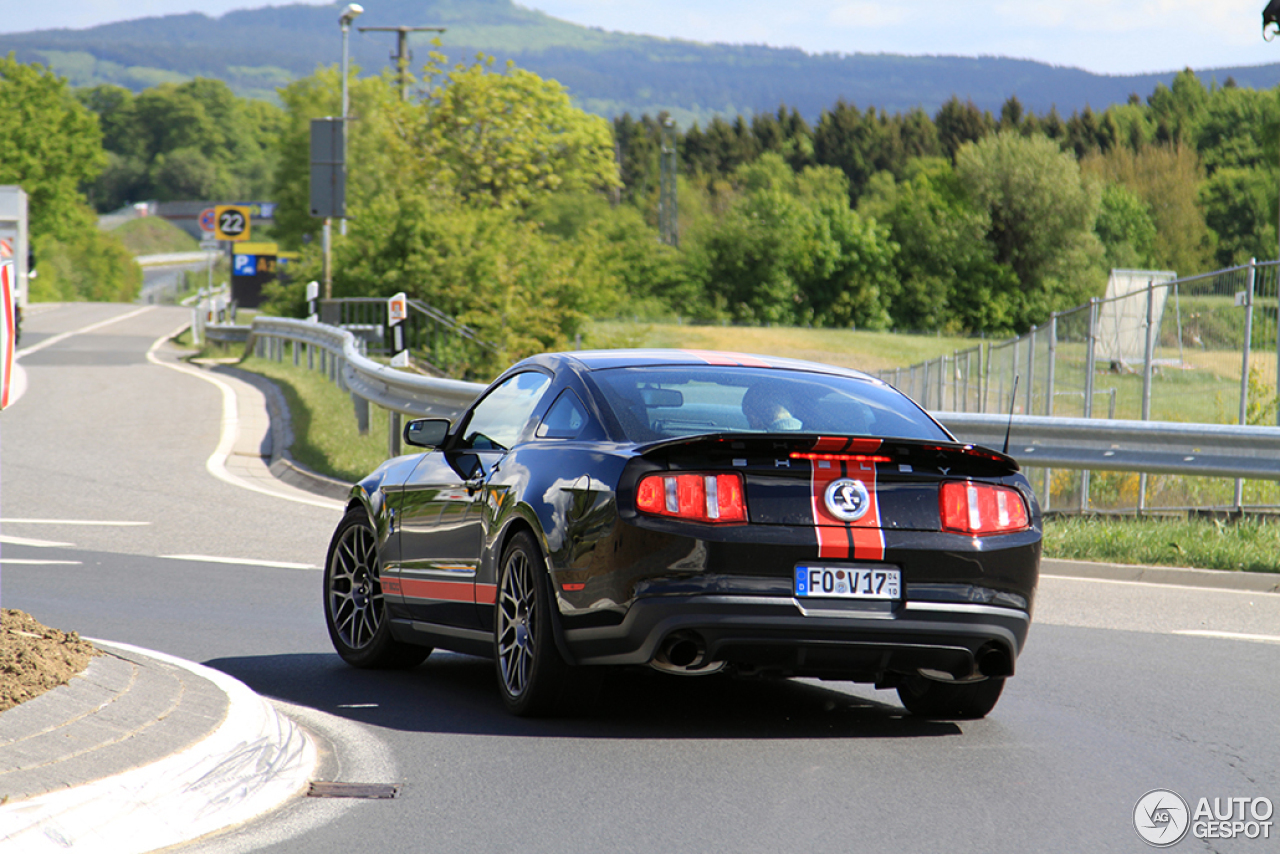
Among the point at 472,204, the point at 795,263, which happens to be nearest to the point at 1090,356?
the point at 472,204

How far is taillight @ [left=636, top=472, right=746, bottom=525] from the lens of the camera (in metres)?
5.97

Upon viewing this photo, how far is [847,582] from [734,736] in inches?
31.9

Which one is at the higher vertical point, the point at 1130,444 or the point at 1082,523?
the point at 1130,444

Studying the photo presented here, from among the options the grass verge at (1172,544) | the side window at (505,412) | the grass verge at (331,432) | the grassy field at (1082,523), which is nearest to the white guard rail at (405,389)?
the grass verge at (331,432)

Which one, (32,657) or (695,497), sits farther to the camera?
(695,497)

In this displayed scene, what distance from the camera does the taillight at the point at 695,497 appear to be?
19.6ft

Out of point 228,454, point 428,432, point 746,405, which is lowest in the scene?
point 228,454

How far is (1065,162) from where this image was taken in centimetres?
10462

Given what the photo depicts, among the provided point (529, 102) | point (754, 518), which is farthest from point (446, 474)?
point (529, 102)

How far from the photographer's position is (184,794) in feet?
15.9

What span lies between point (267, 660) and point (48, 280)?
118m

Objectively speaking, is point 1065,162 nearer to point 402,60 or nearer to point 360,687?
point 402,60

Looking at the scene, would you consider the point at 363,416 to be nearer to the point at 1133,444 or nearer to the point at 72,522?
the point at 72,522

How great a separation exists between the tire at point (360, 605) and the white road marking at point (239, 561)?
3.08m
